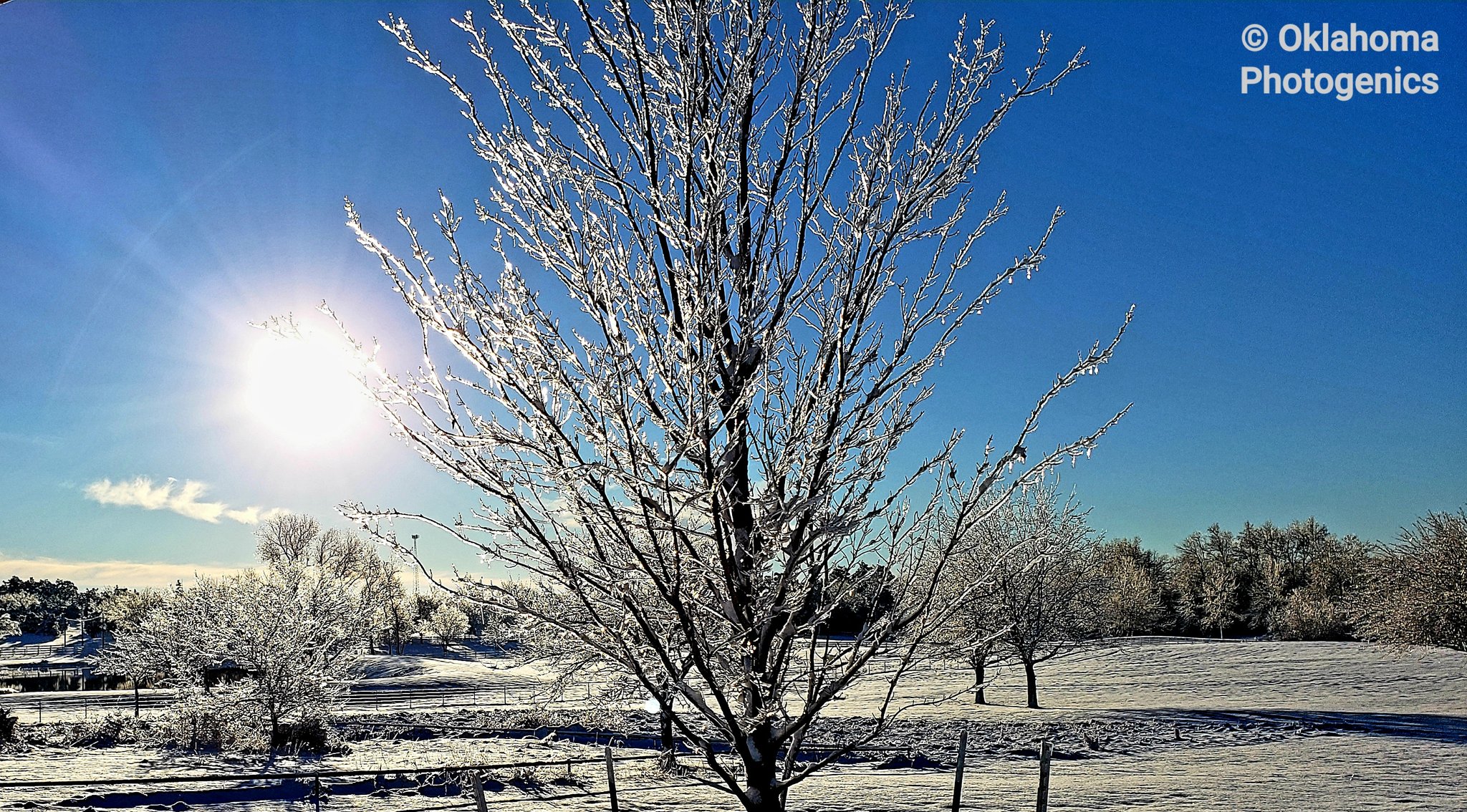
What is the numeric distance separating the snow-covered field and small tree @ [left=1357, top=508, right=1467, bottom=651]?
2.38 metres

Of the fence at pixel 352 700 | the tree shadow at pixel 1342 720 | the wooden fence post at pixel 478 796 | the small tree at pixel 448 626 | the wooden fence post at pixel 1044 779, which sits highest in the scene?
the wooden fence post at pixel 478 796

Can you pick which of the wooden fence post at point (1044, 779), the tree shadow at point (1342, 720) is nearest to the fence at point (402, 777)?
the wooden fence post at point (1044, 779)

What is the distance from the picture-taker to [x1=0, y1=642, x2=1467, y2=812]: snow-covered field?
13188 millimetres

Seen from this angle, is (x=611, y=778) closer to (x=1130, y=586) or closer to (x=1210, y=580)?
(x=1130, y=586)

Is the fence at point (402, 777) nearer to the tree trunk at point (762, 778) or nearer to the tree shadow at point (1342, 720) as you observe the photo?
the tree trunk at point (762, 778)

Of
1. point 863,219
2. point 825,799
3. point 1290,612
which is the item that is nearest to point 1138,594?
point 1290,612

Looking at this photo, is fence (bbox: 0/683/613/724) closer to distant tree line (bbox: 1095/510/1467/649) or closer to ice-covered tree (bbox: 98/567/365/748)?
ice-covered tree (bbox: 98/567/365/748)

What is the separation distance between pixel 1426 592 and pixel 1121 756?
574 inches

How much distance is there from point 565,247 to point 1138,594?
5891 centimetres

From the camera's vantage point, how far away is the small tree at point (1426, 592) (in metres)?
23.8

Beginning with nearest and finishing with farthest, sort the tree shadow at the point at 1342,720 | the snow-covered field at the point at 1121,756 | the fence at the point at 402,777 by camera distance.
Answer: the fence at the point at 402,777 → the snow-covered field at the point at 1121,756 → the tree shadow at the point at 1342,720

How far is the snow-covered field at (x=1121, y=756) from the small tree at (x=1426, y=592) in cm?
238

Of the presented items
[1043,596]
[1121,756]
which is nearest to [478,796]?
[1121,756]

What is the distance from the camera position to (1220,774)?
14.9m
